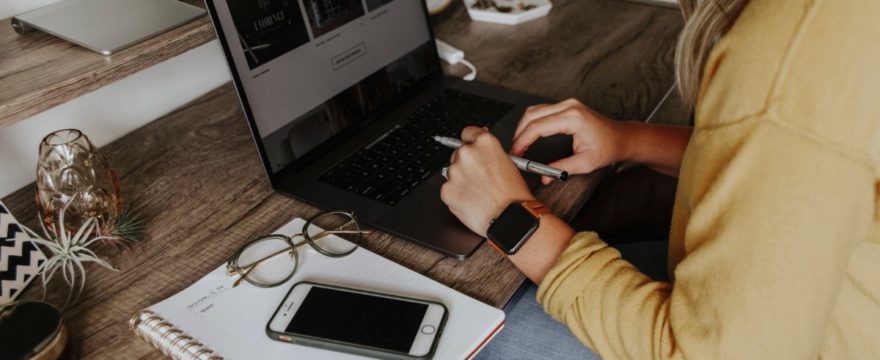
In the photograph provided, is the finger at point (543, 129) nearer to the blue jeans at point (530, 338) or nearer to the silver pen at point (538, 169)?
the silver pen at point (538, 169)

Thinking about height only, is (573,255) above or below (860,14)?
below

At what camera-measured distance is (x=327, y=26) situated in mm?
1019

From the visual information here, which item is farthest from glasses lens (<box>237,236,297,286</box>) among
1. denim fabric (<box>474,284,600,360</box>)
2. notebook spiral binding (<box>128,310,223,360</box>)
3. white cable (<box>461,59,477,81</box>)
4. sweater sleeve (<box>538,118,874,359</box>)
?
white cable (<box>461,59,477,81</box>)

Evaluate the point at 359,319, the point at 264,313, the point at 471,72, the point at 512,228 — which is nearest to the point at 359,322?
the point at 359,319

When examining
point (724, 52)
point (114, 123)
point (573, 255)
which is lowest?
point (573, 255)

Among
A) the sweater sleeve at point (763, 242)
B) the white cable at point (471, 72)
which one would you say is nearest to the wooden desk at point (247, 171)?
the white cable at point (471, 72)

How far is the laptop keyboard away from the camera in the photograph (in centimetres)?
94

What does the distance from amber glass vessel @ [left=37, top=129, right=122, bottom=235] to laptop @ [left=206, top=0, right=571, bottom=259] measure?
0.72ft

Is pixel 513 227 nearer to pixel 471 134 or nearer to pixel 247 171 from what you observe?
pixel 471 134

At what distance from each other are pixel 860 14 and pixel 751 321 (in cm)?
28

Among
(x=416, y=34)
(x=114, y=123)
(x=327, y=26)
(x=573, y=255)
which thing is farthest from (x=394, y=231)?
(x=114, y=123)

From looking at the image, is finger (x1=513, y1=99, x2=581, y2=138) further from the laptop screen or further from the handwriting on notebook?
the handwriting on notebook

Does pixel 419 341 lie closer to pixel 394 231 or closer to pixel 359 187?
pixel 394 231

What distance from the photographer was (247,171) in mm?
1019
